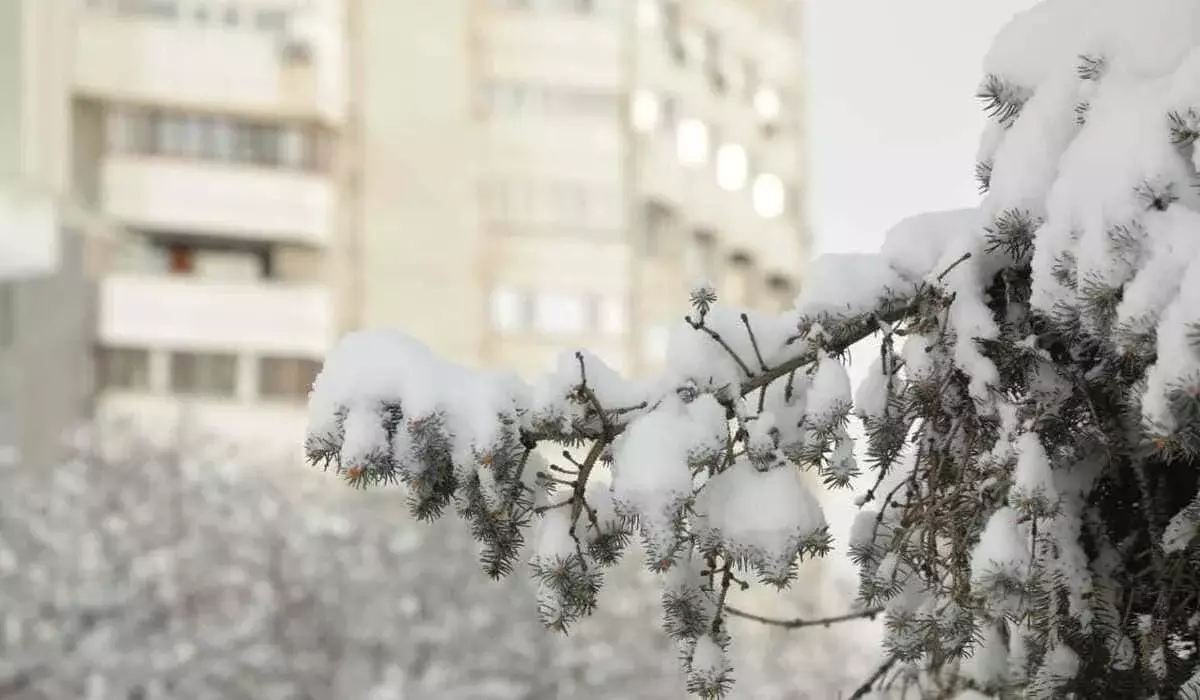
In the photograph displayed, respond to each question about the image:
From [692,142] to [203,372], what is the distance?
23.2ft

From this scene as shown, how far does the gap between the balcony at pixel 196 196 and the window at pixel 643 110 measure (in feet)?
14.1

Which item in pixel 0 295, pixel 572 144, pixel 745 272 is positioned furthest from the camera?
pixel 745 272

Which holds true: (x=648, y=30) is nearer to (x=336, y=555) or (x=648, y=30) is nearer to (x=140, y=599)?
(x=336, y=555)

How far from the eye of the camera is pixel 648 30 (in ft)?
55.3

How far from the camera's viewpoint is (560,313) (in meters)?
16.8

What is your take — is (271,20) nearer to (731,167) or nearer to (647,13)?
(647,13)

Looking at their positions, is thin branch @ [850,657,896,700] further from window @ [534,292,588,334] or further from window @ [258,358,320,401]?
window @ [534,292,588,334]

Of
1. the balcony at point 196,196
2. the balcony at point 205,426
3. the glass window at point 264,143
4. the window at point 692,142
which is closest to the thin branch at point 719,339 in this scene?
the balcony at point 205,426

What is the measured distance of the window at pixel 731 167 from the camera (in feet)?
61.4

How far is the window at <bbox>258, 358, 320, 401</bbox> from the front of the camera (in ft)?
50.9

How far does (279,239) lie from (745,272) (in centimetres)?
721

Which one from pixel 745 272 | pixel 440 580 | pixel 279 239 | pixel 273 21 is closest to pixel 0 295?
pixel 279 239

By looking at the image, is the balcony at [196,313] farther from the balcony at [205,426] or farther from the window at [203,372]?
the balcony at [205,426]

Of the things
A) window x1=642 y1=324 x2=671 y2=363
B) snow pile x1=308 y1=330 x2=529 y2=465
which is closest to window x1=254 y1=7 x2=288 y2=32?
window x1=642 y1=324 x2=671 y2=363
